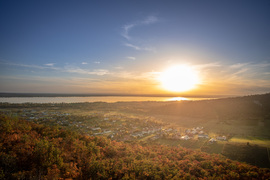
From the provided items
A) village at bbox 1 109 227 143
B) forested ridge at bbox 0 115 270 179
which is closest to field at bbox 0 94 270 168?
village at bbox 1 109 227 143

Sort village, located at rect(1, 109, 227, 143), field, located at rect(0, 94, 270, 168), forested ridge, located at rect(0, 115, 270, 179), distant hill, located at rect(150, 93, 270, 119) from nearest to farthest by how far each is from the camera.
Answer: forested ridge, located at rect(0, 115, 270, 179)
field, located at rect(0, 94, 270, 168)
village, located at rect(1, 109, 227, 143)
distant hill, located at rect(150, 93, 270, 119)

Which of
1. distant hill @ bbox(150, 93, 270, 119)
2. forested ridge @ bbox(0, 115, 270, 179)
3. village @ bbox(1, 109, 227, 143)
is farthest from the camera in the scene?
distant hill @ bbox(150, 93, 270, 119)

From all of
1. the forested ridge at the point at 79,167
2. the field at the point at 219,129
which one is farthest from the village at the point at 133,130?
the forested ridge at the point at 79,167

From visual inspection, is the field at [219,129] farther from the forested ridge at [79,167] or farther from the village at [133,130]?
the forested ridge at [79,167]

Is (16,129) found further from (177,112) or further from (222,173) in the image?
(177,112)

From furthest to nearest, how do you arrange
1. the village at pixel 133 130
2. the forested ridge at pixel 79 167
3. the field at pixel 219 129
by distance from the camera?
the village at pixel 133 130 < the field at pixel 219 129 < the forested ridge at pixel 79 167

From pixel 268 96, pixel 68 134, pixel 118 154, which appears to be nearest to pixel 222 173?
pixel 118 154

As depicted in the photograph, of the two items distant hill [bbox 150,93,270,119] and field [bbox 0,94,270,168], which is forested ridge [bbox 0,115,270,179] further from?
distant hill [bbox 150,93,270,119]

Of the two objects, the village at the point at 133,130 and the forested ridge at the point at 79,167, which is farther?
the village at the point at 133,130

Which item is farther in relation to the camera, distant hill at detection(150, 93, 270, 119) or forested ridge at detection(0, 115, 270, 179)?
distant hill at detection(150, 93, 270, 119)

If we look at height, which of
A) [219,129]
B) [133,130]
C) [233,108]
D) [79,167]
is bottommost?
[133,130]

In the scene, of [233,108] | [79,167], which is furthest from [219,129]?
[79,167]

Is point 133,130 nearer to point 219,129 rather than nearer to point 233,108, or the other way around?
point 219,129
